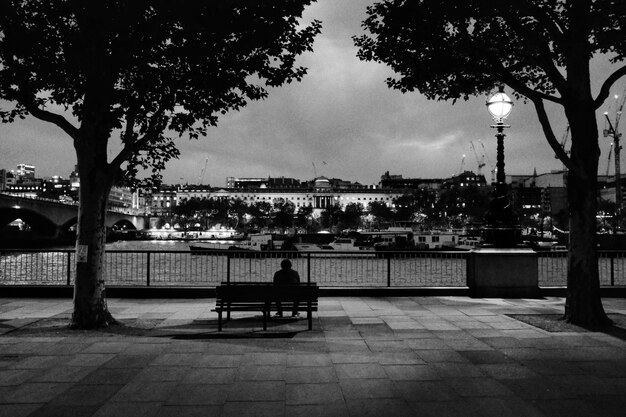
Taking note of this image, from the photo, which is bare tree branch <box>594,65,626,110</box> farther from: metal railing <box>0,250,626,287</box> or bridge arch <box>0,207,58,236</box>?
bridge arch <box>0,207,58,236</box>

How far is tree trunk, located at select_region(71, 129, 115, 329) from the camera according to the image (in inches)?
417

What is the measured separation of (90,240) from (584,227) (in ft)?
32.2

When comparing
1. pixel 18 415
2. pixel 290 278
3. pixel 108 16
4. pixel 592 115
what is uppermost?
pixel 108 16

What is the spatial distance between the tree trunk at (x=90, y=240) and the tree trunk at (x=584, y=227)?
9.36 metres

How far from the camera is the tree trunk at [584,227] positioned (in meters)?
10.7

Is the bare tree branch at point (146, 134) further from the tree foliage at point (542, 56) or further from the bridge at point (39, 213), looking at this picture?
the bridge at point (39, 213)

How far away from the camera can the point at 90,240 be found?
35.2ft

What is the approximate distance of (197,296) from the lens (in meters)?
15.2

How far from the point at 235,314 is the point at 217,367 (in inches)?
192

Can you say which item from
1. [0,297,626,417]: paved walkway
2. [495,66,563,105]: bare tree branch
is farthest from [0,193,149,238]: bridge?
[495,66,563,105]: bare tree branch

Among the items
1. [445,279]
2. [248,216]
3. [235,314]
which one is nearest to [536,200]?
[248,216]

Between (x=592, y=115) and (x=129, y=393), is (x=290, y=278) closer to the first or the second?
(x=129, y=393)

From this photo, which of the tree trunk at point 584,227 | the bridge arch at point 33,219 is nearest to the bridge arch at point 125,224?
the bridge arch at point 33,219

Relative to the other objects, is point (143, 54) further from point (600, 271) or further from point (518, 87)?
point (600, 271)
